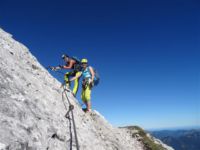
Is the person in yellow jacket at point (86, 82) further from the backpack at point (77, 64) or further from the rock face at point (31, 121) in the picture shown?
the rock face at point (31, 121)

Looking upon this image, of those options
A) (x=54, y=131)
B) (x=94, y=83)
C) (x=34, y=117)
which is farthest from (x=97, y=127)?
(x=34, y=117)

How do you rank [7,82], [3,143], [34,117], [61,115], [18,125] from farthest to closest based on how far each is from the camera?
[61,115] < [7,82] < [34,117] < [18,125] < [3,143]

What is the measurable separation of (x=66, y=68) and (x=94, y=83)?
2.93 meters

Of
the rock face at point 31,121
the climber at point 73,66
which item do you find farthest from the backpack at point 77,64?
the rock face at point 31,121

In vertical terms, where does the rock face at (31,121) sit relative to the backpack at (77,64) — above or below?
below

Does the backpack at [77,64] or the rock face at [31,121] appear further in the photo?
the backpack at [77,64]

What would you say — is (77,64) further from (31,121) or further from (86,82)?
(31,121)

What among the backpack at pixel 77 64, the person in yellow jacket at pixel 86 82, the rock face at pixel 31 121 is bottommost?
the rock face at pixel 31 121

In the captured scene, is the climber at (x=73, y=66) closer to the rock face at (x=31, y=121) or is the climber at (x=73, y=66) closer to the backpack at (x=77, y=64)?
the backpack at (x=77, y=64)

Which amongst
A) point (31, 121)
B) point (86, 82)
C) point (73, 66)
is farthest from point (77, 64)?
point (31, 121)

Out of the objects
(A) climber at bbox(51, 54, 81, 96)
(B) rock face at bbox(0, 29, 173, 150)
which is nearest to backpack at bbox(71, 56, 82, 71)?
(A) climber at bbox(51, 54, 81, 96)

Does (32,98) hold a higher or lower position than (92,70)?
lower

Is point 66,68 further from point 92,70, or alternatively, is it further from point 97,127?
point 97,127

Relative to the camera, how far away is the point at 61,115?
13000 millimetres
